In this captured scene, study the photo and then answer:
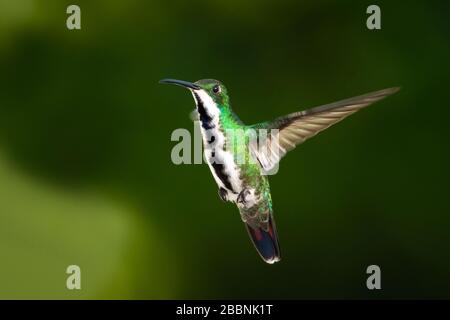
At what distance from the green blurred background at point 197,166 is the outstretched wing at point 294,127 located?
1.23m

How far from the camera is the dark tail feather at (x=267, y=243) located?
82.0 inches

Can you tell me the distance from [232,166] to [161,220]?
1386mm

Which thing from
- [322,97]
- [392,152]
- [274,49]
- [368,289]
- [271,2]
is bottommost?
[368,289]

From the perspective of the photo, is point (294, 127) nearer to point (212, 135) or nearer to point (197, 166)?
point (212, 135)

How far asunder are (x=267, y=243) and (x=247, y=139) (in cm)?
35

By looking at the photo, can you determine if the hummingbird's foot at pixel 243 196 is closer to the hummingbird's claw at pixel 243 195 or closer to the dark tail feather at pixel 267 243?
the hummingbird's claw at pixel 243 195

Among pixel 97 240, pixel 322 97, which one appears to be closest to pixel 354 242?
pixel 322 97

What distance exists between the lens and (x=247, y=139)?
1.92 meters

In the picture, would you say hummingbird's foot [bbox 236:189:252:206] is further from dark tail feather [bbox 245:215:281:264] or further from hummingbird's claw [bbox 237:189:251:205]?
dark tail feather [bbox 245:215:281:264]

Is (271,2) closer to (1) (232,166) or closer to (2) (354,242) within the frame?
(2) (354,242)

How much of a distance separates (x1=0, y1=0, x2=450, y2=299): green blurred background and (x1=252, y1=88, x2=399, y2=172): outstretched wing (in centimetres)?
123

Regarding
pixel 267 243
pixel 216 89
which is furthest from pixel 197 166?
pixel 216 89

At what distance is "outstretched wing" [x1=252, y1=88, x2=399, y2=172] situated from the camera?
1.76 meters

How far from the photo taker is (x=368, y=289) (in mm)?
Answer: 3178
